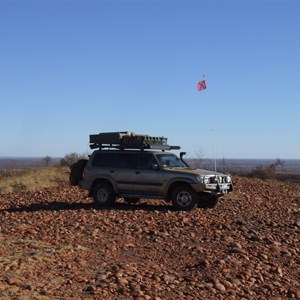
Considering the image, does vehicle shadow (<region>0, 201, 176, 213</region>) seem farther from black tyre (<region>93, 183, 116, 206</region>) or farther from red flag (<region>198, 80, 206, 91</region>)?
red flag (<region>198, 80, 206, 91</region>)

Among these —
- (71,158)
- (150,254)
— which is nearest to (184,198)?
(150,254)

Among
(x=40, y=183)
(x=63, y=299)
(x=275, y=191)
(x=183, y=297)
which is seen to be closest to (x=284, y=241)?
(x=183, y=297)

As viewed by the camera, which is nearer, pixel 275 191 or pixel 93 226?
pixel 93 226

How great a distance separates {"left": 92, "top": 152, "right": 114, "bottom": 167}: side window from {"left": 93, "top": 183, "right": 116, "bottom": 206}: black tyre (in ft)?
1.99

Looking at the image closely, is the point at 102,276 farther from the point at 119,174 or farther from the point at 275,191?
the point at 275,191

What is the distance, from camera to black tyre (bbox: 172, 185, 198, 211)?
14156 mm

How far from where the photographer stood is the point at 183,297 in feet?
23.3

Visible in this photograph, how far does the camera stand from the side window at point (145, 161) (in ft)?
49.0

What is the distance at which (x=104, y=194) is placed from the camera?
50.6 feet

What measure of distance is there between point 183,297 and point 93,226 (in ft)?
15.6

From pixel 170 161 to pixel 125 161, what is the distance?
1.35 meters

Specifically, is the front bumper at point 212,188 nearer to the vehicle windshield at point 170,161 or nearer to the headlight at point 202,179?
the headlight at point 202,179

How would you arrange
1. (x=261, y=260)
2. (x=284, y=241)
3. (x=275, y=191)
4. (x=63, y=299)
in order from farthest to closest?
(x=275, y=191) < (x=284, y=241) < (x=261, y=260) < (x=63, y=299)

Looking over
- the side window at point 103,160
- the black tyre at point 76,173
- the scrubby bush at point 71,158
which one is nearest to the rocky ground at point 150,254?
the side window at point 103,160
